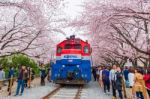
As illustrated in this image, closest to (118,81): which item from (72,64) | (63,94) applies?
(63,94)

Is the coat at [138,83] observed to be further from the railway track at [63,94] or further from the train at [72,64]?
the train at [72,64]

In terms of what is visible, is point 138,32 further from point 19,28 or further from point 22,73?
point 22,73

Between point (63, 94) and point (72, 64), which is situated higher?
point (72, 64)

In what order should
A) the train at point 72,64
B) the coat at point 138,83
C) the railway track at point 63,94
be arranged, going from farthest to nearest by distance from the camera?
the train at point 72,64 → the railway track at point 63,94 → the coat at point 138,83

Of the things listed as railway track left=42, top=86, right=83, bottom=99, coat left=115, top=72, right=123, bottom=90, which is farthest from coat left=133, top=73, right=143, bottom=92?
railway track left=42, top=86, right=83, bottom=99

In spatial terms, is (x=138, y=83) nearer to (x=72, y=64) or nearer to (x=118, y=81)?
(x=118, y=81)

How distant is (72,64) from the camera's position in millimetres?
22688

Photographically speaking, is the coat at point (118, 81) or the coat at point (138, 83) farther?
the coat at point (118, 81)

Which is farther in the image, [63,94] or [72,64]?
[72,64]

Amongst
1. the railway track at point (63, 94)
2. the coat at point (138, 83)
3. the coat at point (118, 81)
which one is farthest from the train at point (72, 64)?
the coat at point (138, 83)

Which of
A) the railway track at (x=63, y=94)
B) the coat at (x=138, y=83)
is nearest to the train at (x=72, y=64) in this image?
the railway track at (x=63, y=94)

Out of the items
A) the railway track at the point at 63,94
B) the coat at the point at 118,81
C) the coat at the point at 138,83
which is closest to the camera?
the coat at the point at 138,83

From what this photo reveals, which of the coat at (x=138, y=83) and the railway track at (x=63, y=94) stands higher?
the coat at (x=138, y=83)

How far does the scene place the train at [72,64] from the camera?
2223cm
